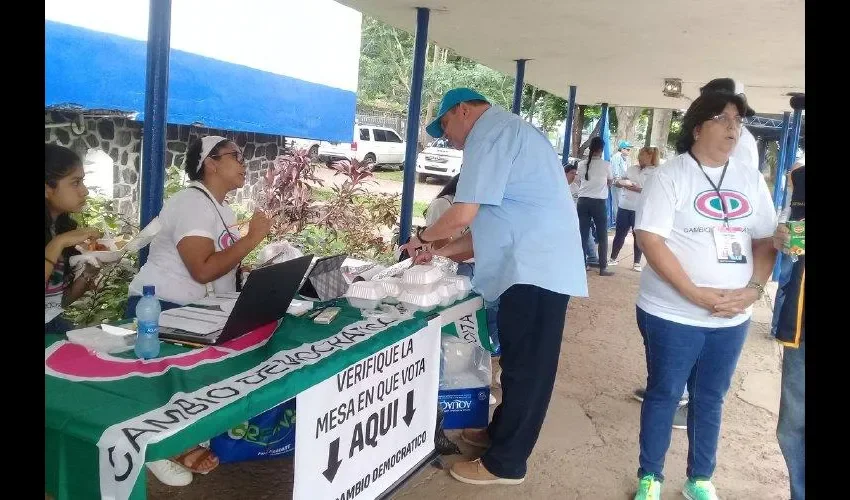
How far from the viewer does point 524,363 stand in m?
2.51

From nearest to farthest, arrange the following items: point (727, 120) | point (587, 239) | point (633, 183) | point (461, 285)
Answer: point (727, 120), point (461, 285), point (633, 183), point (587, 239)

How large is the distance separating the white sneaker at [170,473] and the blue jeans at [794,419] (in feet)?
7.93

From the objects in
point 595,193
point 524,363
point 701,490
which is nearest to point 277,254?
point 524,363

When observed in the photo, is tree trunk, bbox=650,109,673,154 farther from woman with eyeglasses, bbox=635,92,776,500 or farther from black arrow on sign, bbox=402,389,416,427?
black arrow on sign, bbox=402,389,416,427

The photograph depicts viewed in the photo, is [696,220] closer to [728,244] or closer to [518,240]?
[728,244]

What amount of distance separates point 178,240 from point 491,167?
126 centimetres

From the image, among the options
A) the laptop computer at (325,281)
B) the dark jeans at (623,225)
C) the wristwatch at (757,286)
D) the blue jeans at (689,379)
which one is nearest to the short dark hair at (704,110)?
the wristwatch at (757,286)

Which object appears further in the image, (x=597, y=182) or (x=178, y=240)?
(x=597, y=182)

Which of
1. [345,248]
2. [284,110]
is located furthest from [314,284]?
[284,110]

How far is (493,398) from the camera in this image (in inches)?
141

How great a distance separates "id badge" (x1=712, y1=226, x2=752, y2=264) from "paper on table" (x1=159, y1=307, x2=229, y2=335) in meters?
1.84

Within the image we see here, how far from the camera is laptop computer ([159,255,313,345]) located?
186cm
